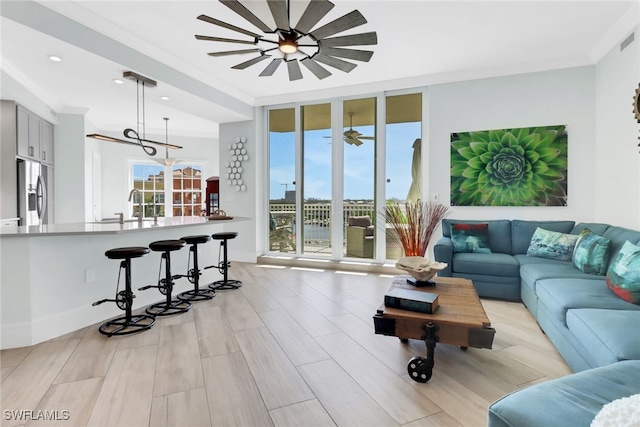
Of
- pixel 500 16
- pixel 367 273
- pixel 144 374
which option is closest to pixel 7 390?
pixel 144 374

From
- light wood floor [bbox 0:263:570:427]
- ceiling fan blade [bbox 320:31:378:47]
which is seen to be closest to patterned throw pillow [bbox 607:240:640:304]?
light wood floor [bbox 0:263:570:427]

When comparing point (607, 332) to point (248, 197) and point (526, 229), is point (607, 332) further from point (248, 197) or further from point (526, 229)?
point (248, 197)

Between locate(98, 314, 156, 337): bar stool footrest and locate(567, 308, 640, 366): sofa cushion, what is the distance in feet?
10.8

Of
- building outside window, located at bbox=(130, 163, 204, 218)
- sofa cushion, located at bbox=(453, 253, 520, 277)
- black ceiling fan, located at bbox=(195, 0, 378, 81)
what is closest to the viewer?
black ceiling fan, located at bbox=(195, 0, 378, 81)

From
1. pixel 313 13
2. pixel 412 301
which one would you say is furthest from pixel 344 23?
pixel 412 301

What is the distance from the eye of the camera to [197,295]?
382 centimetres

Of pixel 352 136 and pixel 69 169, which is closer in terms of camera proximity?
→ pixel 352 136

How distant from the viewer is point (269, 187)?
6.25 meters

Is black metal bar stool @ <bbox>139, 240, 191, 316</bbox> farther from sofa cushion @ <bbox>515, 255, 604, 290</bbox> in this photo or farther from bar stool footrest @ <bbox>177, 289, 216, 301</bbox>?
sofa cushion @ <bbox>515, 255, 604, 290</bbox>

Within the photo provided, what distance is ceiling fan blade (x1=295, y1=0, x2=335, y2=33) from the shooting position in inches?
89.7

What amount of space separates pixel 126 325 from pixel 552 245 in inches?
177

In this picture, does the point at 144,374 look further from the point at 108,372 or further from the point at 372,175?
the point at 372,175

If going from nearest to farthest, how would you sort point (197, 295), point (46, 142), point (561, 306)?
point (561, 306) → point (197, 295) → point (46, 142)

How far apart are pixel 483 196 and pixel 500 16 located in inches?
90.0
